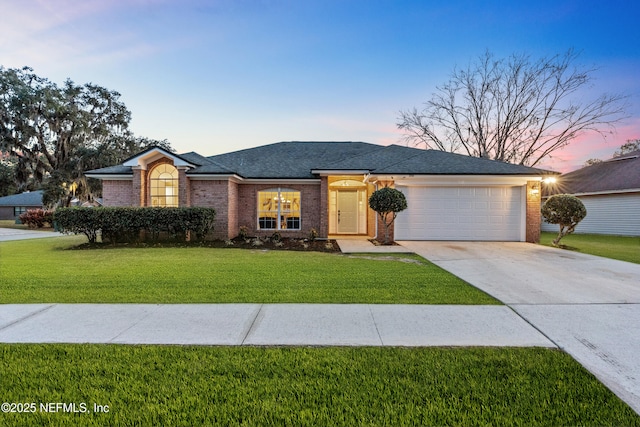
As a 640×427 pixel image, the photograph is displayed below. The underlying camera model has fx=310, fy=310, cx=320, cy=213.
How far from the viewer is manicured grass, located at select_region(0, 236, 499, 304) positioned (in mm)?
4988

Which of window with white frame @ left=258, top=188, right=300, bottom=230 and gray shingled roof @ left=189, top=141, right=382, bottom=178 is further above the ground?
gray shingled roof @ left=189, top=141, right=382, bottom=178

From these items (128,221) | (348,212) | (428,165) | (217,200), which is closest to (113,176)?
(128,221)

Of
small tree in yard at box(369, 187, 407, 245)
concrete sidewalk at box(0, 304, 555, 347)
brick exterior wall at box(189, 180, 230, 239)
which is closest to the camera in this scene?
concrete sidewalk at box(0, 304, 555, 347)

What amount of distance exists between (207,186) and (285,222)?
3.89 m

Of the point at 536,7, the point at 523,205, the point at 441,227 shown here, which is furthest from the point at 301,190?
the point at 536,7

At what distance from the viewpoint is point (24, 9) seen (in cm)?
1130

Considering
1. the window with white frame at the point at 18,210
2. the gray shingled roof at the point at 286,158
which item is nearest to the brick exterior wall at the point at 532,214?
the gray shingled roof at the point at 286,158

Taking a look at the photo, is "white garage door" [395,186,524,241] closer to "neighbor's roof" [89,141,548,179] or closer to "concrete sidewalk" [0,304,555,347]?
"neighbor's roof" [89,141,548,179]

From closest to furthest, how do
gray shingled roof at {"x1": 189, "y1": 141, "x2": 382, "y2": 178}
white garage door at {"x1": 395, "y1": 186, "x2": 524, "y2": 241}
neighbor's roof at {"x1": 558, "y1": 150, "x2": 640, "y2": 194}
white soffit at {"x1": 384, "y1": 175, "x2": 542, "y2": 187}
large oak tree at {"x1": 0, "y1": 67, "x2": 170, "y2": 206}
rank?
white soffit at {"x1": 384, "y1": 175, "x2": 542, "y2": 187} < white garage door at {"x1": 395, "y1": 186, "x2": 524, "y2": 241} < gray shingled roof at {"x1": 189, "y1": 141, "x2": 382, "y2": 178} < neighbor's roof at {"x1": 558, "y1": 150, "x2": 640, "y2": 194} < large oak tree at {"x1": 0, "y1": 67, "x2": 170, "y2": 206}

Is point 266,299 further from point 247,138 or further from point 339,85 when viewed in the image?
point 247,138

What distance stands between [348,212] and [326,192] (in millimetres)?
2633

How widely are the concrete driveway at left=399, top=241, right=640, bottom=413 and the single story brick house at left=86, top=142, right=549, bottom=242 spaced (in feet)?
10.2

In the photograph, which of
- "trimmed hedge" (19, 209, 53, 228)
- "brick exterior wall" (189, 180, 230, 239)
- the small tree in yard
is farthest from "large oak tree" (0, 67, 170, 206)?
the small tree in yard

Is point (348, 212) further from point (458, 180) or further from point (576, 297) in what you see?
point (576, 297)
